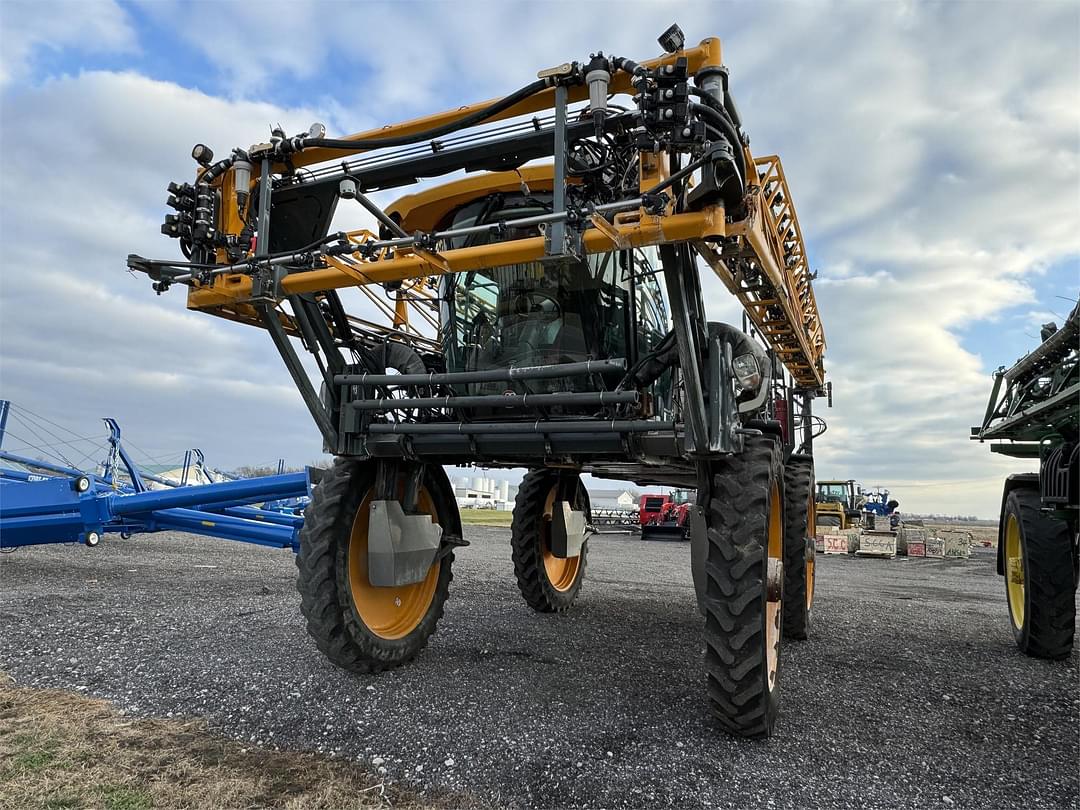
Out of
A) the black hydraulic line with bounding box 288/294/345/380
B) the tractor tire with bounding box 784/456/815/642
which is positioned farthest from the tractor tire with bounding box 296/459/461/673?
the tractor tire with bounding box 784/456/815/642

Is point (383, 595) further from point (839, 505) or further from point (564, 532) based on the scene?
point (839, 505)

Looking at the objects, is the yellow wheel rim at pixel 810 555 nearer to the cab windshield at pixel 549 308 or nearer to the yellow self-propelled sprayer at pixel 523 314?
the yellow self-propelled sprayer at pixel 523 314

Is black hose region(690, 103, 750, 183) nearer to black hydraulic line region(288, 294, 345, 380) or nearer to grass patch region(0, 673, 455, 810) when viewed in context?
black hydraulic line region(288, 294, 345, 380)

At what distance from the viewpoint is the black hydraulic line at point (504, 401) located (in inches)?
151

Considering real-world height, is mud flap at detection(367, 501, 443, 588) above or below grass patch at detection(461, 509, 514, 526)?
above

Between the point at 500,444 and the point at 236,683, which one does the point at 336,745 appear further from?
the point at 500,444

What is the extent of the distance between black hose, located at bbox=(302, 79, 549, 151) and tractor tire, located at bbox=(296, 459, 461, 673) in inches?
79.9

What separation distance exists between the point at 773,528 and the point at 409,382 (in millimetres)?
2548

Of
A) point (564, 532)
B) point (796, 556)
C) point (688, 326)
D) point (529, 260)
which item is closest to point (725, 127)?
point (688, 326)

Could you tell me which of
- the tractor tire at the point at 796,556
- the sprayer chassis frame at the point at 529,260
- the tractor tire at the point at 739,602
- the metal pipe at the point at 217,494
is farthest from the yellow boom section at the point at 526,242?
the metal pipe at the point at 217,494

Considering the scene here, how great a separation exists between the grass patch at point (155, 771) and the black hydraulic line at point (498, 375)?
2.07m

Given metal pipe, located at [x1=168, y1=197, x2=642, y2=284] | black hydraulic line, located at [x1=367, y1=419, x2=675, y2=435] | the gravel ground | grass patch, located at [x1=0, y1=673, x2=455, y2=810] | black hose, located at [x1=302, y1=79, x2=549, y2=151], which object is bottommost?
grass patch, located at [x1=0, y1=673, x2=455, y2=810]

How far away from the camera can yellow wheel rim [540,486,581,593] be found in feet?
24.0

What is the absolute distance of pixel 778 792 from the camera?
3051mm
